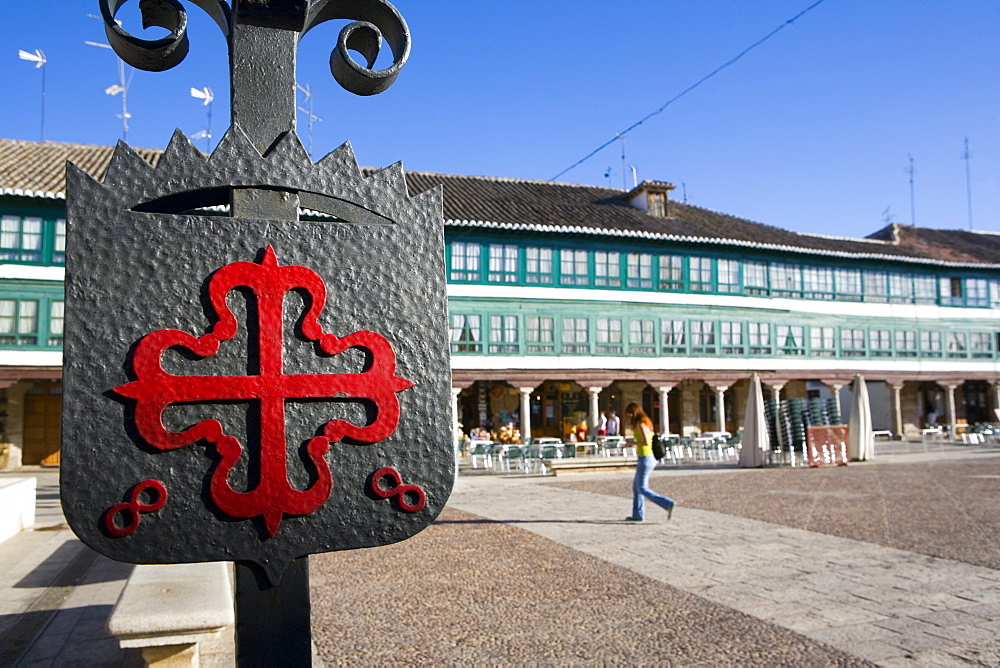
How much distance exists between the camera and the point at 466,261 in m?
26.9

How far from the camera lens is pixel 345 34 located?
225cm

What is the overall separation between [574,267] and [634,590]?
22.3 m

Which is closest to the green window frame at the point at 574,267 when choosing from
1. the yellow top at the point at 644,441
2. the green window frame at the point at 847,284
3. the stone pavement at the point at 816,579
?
the green window frame at the point at 847,284

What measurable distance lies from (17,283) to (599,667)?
22.8 meters

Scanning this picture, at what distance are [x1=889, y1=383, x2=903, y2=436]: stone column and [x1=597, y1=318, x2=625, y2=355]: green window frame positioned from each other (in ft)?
44.2

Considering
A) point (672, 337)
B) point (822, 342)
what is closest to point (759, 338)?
point (822, 342)

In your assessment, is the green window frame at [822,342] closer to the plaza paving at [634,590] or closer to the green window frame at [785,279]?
the green window frame at [785,279]

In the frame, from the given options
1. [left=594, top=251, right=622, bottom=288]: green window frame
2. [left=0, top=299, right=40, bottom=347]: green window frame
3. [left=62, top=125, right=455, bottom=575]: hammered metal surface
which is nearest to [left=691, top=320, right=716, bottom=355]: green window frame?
[left=594, top=251, right=622, bottom=288]: green window frame

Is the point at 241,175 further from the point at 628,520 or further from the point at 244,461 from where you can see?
the point at 628,520

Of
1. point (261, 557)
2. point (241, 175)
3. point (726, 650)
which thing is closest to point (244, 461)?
point (261, 557)

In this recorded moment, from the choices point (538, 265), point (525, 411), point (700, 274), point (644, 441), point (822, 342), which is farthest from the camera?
point (822, 342)

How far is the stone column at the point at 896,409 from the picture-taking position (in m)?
34.4

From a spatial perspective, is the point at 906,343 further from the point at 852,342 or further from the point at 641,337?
the point at 641,337

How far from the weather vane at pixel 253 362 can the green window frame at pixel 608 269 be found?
27148 millimetres
